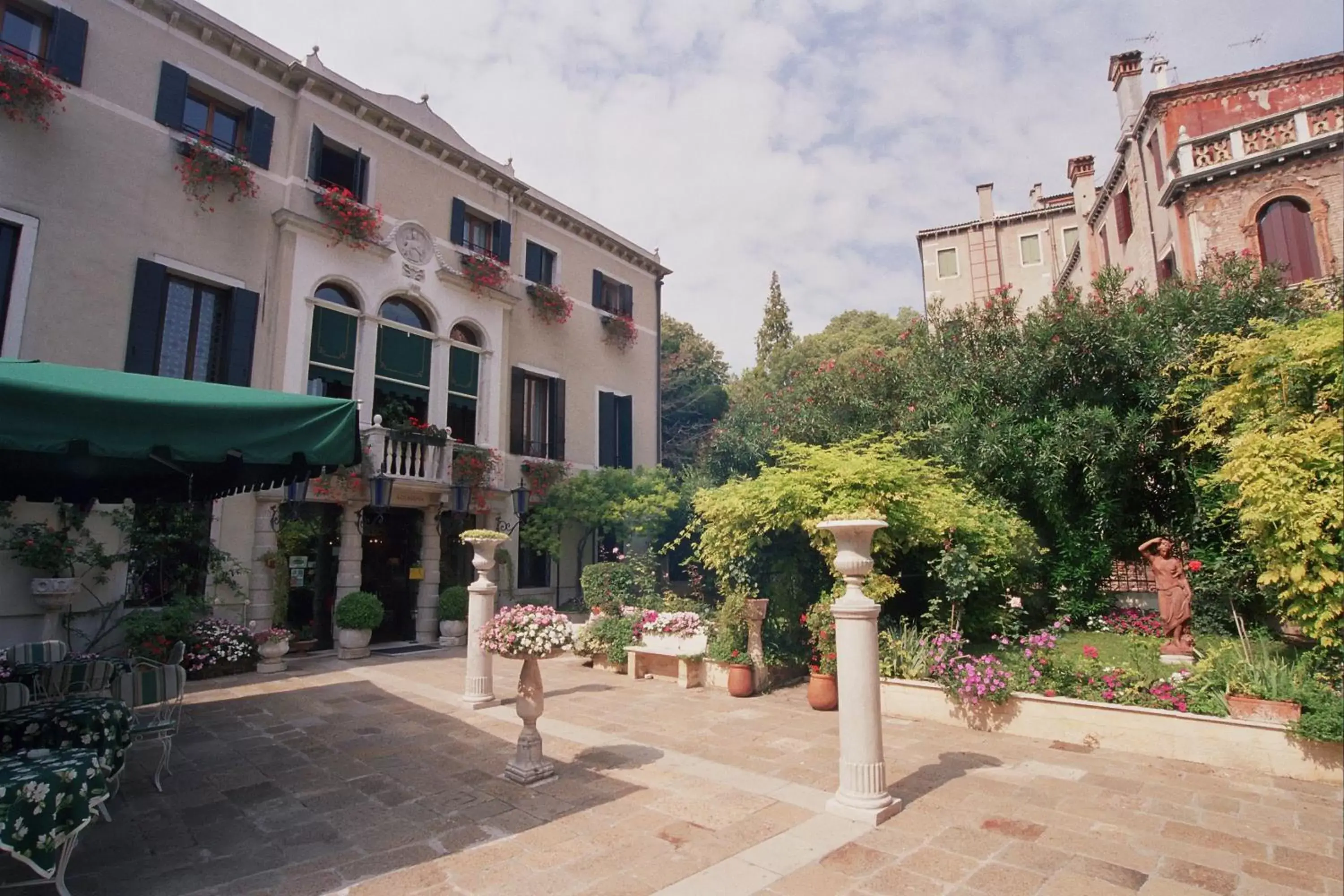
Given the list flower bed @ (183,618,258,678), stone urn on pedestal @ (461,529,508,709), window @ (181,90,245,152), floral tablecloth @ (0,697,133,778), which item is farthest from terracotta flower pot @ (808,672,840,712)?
window @ (181,90,245,152)

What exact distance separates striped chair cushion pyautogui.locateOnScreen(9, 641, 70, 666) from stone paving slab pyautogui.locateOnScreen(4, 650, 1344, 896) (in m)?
1.23

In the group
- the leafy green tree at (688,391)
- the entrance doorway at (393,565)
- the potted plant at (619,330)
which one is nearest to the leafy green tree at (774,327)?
the leafy green tree at (688,391)

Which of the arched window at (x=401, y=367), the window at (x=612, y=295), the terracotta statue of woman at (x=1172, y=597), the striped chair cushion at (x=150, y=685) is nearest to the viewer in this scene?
the striped chair cushion at (x=150, y=685)

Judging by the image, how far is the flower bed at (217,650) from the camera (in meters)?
9.09

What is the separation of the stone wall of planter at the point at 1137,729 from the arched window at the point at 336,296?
10.9 metres

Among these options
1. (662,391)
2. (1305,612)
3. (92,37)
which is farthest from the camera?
(662,391)

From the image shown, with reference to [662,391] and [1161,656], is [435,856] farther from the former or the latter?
[662,391]

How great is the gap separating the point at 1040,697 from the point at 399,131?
14.1 metres

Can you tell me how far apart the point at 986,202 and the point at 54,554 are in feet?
93.9

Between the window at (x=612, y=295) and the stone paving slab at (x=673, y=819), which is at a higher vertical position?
the window at (x=612, y=295)

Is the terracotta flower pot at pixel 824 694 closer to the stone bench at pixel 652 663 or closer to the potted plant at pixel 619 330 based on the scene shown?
the stone bench at pixel 652 663

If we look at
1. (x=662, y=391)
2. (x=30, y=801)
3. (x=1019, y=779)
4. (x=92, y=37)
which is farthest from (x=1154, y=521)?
(x=662, y=391)

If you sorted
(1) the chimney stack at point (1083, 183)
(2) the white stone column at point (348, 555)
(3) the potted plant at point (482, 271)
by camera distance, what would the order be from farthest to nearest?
(1) the chimney stack at point (1083, 183) < (3) the potted plant at point (482, 271) < (2) the white stone column at point (348, 555)

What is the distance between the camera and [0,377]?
300cm
